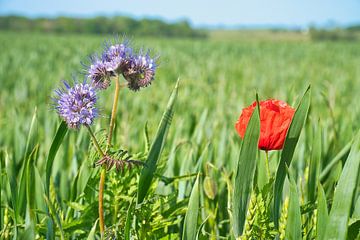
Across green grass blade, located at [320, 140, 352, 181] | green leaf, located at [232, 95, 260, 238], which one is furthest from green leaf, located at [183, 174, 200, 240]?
green grass blade, located at [320, 140, 352, 181]

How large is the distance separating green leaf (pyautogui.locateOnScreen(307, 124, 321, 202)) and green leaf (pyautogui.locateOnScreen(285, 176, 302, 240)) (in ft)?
1.28

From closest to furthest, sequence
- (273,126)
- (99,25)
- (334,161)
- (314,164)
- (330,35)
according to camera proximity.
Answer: (273,126), (314,164), (334,161), (330,35), (99,25)

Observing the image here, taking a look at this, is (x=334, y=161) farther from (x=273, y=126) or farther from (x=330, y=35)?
(x=330, y=35)

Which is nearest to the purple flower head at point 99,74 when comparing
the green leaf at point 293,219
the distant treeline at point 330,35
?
the green leaf at point 293,219

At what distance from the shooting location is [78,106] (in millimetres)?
755

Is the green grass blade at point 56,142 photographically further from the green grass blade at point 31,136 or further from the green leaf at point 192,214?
the green leaf at point 192,214

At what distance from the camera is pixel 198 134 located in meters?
1.97

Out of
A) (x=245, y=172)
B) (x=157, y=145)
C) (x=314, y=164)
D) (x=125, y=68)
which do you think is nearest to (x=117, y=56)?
(x=125, y=68)

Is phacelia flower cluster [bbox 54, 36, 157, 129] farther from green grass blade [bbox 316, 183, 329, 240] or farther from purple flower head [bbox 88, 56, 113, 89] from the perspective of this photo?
green grass blade [bbox 316, 183, 329, 240]

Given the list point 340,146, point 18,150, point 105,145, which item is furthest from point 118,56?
point 340,146

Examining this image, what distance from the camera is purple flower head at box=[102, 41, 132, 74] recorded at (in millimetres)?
783

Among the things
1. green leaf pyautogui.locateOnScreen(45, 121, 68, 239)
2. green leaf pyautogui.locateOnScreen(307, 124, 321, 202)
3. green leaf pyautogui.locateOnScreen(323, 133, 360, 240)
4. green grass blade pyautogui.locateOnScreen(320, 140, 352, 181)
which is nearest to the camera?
green leaf pyautogui.locateOnScreen(323, 133, 360, 240)

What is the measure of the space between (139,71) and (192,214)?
11.1 inches

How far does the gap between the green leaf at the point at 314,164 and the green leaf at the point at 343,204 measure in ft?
1.33
